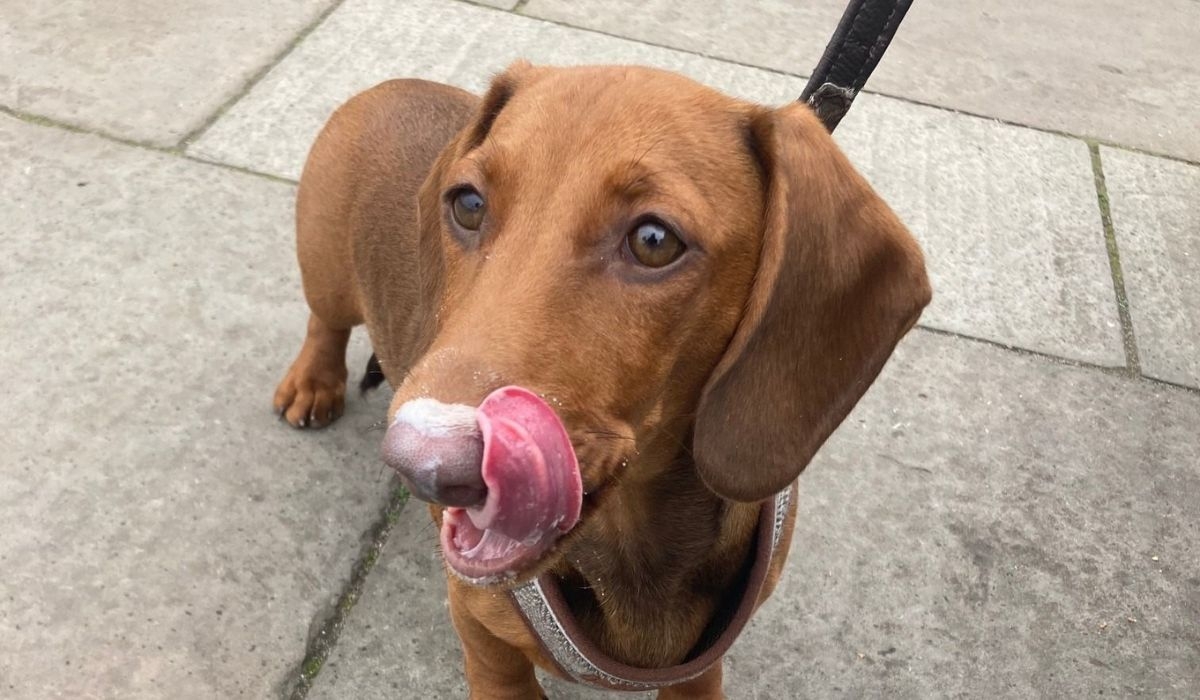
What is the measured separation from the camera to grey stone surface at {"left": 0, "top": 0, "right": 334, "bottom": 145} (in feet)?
15.8

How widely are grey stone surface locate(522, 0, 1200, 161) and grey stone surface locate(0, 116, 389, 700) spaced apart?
255 centimetres

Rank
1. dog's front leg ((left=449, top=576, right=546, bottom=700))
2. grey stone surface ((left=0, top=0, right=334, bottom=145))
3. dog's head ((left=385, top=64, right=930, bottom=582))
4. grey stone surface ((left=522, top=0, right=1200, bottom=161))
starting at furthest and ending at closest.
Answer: grey stone surface ((left=522, top=0, right=1200, bottom=161)) < grey stone surface ((left=0, top=0, right=334, bottom=145)) < dog's front leg ((left=449, top=576, right=546, bottom=700)) < dog's head ((left=385, top=64, right=930, bottom=582))

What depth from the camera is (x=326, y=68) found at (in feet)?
17.4

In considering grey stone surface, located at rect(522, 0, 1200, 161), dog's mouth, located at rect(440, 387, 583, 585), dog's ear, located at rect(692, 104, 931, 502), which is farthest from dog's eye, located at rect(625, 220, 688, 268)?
grey stone surface, located at rect(522, 0, 1200, 161)

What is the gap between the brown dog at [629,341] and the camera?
1708 mm

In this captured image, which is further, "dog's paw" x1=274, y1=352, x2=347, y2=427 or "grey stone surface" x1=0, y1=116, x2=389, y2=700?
"dog's paw" x1=274, y1=352, x2=347, y2=427

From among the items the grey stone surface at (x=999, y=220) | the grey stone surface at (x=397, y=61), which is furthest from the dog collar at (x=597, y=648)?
the grey stone surface at (x=397, y=61)

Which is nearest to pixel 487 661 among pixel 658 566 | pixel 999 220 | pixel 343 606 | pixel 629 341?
pixel 658 566

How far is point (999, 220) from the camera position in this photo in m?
4.98

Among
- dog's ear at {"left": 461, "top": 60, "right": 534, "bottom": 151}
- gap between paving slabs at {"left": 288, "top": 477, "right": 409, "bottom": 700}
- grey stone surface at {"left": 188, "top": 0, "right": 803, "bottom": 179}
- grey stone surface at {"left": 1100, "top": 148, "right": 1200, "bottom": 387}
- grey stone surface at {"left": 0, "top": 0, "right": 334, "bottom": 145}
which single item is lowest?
grey stone surface at {"left": 0, "top": 0, "right": 334, "bottom": 145}

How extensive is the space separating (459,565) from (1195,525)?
2.84m

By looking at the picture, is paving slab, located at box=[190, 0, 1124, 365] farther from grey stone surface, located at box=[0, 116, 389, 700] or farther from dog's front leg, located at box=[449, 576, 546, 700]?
dog's front leg, located at box=[449, 576, 546, 700]

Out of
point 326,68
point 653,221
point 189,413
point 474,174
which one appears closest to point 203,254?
point 189,413

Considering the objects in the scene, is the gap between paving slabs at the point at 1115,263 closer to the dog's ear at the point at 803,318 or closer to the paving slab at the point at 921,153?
the paving slab at the point at 921,153
